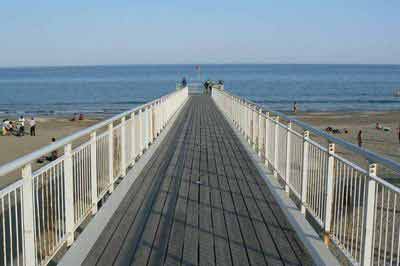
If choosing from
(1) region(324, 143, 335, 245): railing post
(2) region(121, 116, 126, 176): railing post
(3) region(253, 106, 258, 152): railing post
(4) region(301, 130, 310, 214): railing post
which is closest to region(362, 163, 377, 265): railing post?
(1) region(324, 143, 335, 245): railing post

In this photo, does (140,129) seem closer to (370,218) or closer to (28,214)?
(28,214)

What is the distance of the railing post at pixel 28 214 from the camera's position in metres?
3.74

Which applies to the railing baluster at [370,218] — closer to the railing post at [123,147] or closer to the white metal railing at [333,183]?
the white metal railing at [333,183]

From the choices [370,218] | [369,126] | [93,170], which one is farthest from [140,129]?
[369,126]

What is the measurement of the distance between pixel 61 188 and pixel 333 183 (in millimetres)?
2796

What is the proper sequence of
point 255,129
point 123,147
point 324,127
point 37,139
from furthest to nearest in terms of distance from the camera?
point 324,127
point 37,139
point 255,129
point 123,147

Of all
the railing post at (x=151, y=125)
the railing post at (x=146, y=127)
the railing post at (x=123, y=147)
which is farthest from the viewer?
the railing post at (x=151, y=125)

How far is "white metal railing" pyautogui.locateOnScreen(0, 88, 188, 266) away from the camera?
147 inches

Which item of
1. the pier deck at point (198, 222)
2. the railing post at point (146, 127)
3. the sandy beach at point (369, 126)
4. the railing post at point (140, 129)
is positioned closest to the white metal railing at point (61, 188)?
the pier deck at point (198, 222)

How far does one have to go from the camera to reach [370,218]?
3.86 m

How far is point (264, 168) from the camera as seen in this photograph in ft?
29.8

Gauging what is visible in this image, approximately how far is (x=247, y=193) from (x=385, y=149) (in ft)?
57.7

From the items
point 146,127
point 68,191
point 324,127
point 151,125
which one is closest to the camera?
point 68,191

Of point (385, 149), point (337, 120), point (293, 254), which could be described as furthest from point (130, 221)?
point (337, 120)
